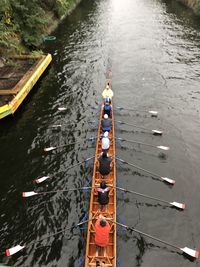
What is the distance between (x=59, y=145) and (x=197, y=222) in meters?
11.2

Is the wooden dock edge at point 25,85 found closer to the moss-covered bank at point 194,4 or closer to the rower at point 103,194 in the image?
the rower at point 103,194

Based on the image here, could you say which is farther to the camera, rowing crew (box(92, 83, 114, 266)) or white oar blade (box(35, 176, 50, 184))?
white oar blade (box(35, 176, 50, 184))

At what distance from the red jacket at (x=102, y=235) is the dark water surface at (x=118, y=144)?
1.77m

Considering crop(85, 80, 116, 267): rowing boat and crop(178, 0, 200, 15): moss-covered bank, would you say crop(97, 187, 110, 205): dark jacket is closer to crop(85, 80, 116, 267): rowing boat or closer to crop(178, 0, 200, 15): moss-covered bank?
crop(85, 80, 116, 267): rowing boat

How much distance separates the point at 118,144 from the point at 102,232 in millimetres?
9364

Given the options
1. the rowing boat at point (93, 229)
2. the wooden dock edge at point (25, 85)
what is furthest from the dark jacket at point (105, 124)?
the wooden dock edge at point (25, 85)

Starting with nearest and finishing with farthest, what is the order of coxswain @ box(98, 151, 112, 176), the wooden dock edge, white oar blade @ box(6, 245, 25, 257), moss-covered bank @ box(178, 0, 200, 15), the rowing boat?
the rowing boat → white oar blade @ box(6, 245, 25, 257) → coxswain @ box(98, 151, 112, 176) → the wooden dock edge → moss-covered bank @ box(178, 0, 200, 15)

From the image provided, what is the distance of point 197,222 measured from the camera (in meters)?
15.4

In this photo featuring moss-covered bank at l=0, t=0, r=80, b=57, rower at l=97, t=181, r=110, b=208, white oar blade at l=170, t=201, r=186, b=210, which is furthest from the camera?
moss-covered bank at l=0, t=0, r=80, b=57

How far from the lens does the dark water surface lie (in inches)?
571

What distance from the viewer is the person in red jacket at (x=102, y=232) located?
1217 centimetres

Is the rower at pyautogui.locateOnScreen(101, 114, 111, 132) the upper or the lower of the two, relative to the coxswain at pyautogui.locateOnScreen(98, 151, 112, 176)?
lower

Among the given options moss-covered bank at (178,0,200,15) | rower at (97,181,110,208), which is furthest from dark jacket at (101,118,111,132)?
moss-covered bank at (178,0,200,15)

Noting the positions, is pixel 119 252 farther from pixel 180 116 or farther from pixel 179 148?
pixel 180 116
